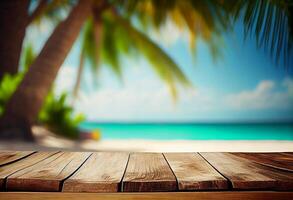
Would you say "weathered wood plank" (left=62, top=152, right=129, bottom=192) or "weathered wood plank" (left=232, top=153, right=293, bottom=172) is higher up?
"weathered wood plank" (left=232, top=153, right=293, bottom=172)

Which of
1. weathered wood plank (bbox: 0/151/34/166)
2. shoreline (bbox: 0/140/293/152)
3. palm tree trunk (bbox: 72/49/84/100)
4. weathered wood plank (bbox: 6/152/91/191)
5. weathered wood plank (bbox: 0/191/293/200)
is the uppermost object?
palm tree trunk (bbox: 72/49/84/100)

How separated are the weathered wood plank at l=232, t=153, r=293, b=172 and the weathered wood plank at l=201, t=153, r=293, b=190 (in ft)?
0.09

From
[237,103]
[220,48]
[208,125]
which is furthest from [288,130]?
[220,48]

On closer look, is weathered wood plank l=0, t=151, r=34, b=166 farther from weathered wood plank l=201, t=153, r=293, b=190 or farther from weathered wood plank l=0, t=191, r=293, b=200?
weathered wood plank l=201, t=153, r=293, b=190

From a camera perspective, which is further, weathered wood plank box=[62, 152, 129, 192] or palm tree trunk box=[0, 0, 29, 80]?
palm tree trunk box=[0, 0, 29, 80]

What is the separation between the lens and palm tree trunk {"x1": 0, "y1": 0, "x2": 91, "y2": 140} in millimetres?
4082

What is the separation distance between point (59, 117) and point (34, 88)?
964mm

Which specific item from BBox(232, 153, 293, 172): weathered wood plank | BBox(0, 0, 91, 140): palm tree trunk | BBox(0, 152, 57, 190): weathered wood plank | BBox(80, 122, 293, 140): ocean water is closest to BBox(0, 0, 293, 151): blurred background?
BBox(0, 0, 91, 140): palm tree trunk

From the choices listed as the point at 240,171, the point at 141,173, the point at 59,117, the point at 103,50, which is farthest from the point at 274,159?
the point at 103,50

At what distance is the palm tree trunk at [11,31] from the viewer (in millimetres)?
4684

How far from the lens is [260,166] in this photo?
2.49 feet

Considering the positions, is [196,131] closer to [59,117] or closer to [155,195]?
[59,117]

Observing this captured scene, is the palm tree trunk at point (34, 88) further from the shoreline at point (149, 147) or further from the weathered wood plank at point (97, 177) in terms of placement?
the weathered wood plank at point (97, 177)

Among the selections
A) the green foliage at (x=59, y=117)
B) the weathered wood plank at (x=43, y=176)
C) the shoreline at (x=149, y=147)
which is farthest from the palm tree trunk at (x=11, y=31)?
the weathered wood plank at (x=43, y=176)
